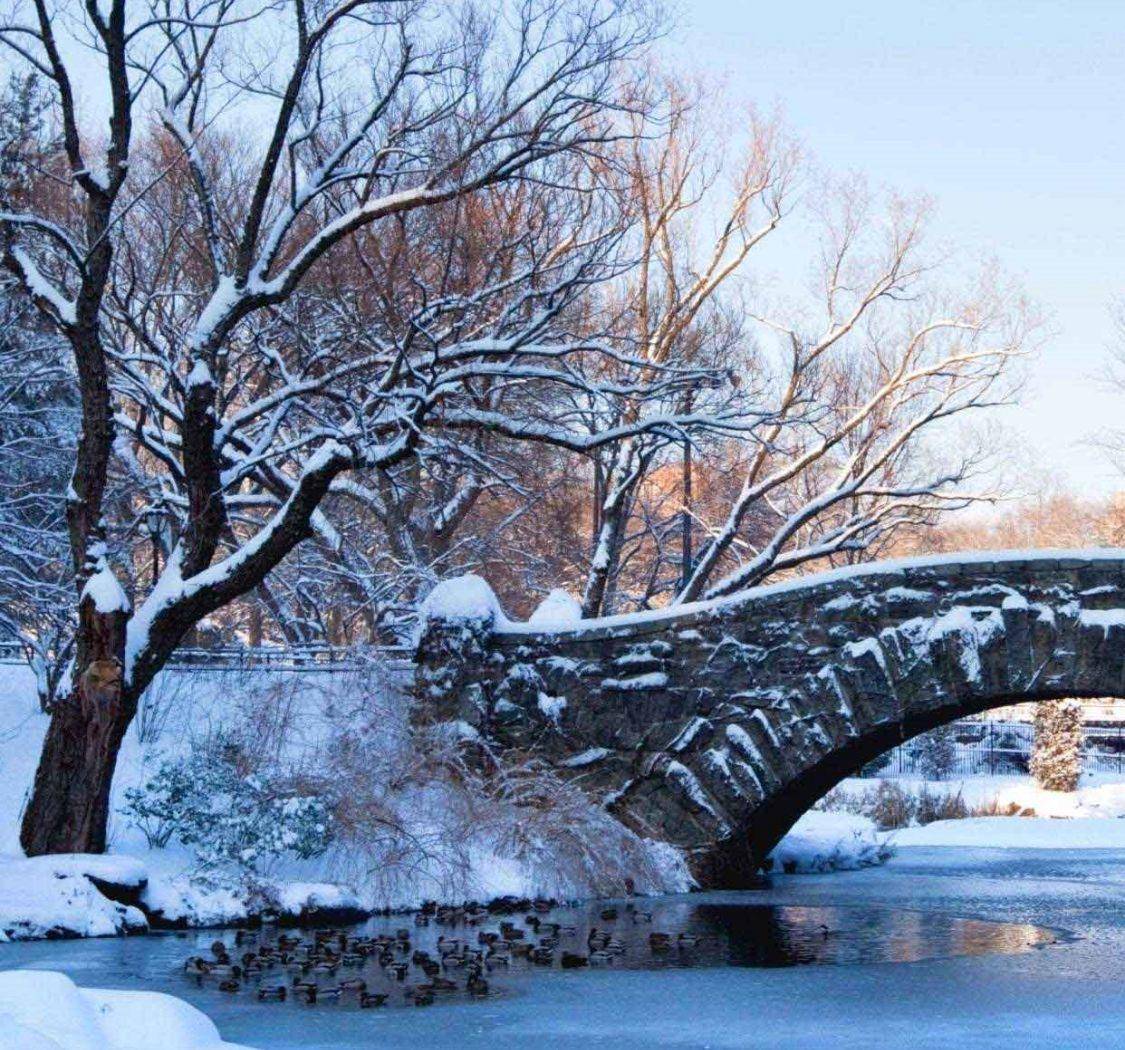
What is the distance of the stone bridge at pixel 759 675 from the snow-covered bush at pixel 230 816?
2528 mm

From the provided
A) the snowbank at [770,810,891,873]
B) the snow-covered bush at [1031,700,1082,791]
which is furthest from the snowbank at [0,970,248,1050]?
the snow-covered bush at [1031,700,1082,791]

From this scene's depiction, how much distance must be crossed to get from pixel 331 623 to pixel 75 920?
52.1 ft

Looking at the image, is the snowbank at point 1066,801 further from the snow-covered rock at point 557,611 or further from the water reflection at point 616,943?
the water reflection at point 616,943

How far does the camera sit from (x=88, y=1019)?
18.6 feet

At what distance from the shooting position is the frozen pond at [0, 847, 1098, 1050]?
7.55 m

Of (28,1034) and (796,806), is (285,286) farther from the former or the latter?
(28,1034)

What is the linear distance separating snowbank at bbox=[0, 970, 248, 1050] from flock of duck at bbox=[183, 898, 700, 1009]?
7.07 feet

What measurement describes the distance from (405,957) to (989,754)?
24.4 meters

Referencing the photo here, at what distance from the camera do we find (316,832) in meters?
12.2

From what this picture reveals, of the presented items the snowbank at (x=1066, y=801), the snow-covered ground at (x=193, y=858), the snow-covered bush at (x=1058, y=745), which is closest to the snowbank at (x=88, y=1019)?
the snow-covered ground at (x=193, y=858)

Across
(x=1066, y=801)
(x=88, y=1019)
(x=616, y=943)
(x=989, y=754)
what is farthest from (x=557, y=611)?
(x=989, y=754)

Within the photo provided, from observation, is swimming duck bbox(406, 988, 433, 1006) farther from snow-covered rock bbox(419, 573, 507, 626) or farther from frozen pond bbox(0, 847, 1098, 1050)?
snow-covered rock bbox(419, 573, 507, 626)

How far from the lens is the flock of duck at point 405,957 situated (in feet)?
28.4

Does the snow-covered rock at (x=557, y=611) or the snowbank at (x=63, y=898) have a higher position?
the snow-covered rock at (x=557, y=611)
